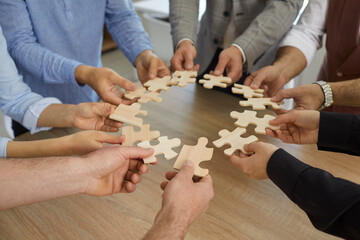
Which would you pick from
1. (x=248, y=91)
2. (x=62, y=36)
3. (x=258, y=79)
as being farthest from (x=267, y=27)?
(x=62, y=36)

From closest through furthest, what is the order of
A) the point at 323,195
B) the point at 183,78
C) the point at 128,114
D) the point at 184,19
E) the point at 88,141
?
the point at 323,195, the point at 88,141, the point at 128,114, the point at 183,78, the point at 184,19

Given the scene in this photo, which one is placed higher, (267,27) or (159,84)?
(267,27)

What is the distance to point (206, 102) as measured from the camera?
1.68 m

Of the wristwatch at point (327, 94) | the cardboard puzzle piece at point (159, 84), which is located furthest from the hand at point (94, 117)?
the wristwatch at point (327, 94)

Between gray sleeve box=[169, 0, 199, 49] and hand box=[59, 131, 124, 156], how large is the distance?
36.2 inches

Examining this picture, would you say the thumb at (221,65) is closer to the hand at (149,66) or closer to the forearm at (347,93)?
the hand at (149,66)

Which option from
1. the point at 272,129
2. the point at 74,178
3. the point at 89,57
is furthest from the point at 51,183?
the point at 89,57

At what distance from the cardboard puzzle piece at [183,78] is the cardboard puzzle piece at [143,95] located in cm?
15

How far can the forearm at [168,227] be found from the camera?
781 mm

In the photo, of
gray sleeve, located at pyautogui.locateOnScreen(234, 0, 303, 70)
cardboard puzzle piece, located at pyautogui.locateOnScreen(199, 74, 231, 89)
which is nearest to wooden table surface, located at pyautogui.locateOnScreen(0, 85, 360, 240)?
cardboard puzzle piece, located at pyautogui.locateOnScreen(199, 74, 231, 89)

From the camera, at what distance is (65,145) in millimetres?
1191

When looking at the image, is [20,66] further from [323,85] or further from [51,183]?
[323,85]

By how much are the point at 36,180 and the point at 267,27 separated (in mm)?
1476

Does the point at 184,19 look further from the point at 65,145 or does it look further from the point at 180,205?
the point at 180,205
